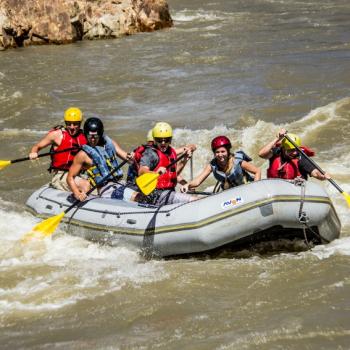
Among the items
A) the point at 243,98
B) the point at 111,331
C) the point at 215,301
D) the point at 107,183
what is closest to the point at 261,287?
the point at 215,301

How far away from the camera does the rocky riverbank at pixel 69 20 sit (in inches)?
712

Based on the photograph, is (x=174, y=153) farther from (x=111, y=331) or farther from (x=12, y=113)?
(x=12, y=113)

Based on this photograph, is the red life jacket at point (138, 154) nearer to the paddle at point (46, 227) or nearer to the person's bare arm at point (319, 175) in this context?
the paddle at point (46, 227)

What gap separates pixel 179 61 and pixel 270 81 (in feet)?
10.0

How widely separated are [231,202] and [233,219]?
0.15 meters

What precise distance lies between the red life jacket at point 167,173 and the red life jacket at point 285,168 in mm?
967

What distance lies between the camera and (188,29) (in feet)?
67.9

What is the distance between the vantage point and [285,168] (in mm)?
6812

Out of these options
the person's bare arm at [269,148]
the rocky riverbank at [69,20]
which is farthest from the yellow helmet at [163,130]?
the rocky riverbank at [69,20]

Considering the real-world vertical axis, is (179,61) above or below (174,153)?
below

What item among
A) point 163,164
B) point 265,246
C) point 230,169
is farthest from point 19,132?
point 265,246

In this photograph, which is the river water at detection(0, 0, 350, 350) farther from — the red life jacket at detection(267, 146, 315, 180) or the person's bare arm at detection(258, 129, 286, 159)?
the person's bare arm at detection(258, 129, 286, 159)

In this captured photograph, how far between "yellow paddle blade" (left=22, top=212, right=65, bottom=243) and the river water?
0.30 ft

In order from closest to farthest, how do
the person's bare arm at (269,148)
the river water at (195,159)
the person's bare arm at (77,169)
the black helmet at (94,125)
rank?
the river water at (195,159), the person's bare arm at (269,148), the black helmet at (94,125), the person's bare arm at (77,169)
